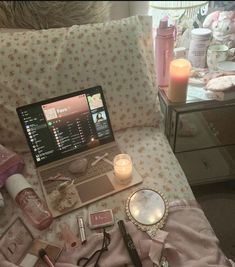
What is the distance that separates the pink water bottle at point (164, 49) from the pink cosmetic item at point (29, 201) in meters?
0.65

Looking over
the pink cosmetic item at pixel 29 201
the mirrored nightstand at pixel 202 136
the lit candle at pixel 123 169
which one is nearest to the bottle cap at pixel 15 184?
the pink cosmetic item at pixel 29 201

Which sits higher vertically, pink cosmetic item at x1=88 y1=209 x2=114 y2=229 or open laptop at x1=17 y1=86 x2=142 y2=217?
open laptop at x1=17 y1=86 x2=142 y2=217

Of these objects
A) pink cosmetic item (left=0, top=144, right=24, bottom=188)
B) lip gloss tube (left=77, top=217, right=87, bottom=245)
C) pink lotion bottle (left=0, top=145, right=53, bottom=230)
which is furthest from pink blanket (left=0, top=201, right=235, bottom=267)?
pink cosmetic item (left=0, top=144, right=24, bottom=188)

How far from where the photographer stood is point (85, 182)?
3.11ft

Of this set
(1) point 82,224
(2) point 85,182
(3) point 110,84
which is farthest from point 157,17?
(1) point 82,224

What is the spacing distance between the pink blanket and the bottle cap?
0.66 ft

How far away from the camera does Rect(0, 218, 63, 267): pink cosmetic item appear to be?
0.76m

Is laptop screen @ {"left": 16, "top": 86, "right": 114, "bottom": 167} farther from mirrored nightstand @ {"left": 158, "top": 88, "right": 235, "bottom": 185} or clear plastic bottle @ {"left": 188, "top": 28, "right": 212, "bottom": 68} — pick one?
clear plastic bottle @ {"left": 188, "top": 28, "right": 212, "bottom": 68}

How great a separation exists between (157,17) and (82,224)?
84 centimetres

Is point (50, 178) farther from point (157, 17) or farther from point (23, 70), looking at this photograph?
point (157, 17)

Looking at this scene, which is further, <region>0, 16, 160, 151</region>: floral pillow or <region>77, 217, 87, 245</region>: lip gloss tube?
<region>0, 16, 160, 151</region>: floral pillow

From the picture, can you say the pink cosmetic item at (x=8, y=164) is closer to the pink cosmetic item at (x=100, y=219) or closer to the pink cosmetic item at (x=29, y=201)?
the pink cosmetic item at (x=29, y=201)

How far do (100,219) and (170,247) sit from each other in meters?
0.20

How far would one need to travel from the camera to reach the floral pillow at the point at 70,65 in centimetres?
99
